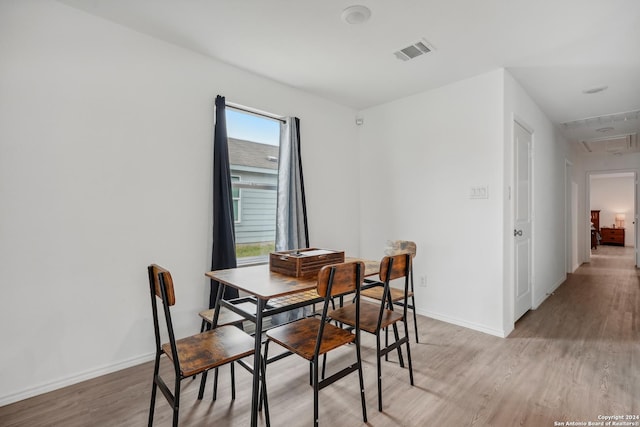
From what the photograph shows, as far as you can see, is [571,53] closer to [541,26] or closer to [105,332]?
[541,26]

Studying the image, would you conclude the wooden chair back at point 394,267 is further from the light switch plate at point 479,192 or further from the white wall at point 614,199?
the white wall at point 614,199

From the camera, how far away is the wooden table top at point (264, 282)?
5.34 ft

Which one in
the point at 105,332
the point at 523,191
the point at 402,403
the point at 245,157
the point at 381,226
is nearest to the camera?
the point at 402,403

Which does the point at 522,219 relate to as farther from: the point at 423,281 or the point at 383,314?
the point at 383,314

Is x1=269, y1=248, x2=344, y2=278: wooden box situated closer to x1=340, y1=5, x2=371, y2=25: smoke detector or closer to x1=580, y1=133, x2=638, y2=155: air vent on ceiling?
x1=340, y1=5, x2=371, y2=25: smoke detector

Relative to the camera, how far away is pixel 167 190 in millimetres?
2510

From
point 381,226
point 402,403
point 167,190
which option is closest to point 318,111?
point 381,226

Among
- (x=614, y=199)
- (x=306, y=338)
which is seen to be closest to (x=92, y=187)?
(x=306, y=338)

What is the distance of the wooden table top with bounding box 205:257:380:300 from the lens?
163cm

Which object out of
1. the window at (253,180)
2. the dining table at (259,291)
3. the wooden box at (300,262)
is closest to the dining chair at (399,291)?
the dining table at (259,291)

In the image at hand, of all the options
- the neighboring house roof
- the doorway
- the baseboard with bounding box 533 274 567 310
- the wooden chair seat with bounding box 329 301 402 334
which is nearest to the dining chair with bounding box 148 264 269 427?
the wooden chair seat with bounding box 329 301 402 334

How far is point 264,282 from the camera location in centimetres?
183

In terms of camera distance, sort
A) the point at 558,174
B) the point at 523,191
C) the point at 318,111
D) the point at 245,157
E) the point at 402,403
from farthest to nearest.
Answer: the point at 558,174 → the point at 318,111 → the point at 523,191 → the point at 245,157 → the point at 402,403

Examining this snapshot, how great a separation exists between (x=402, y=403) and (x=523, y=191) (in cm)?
271
